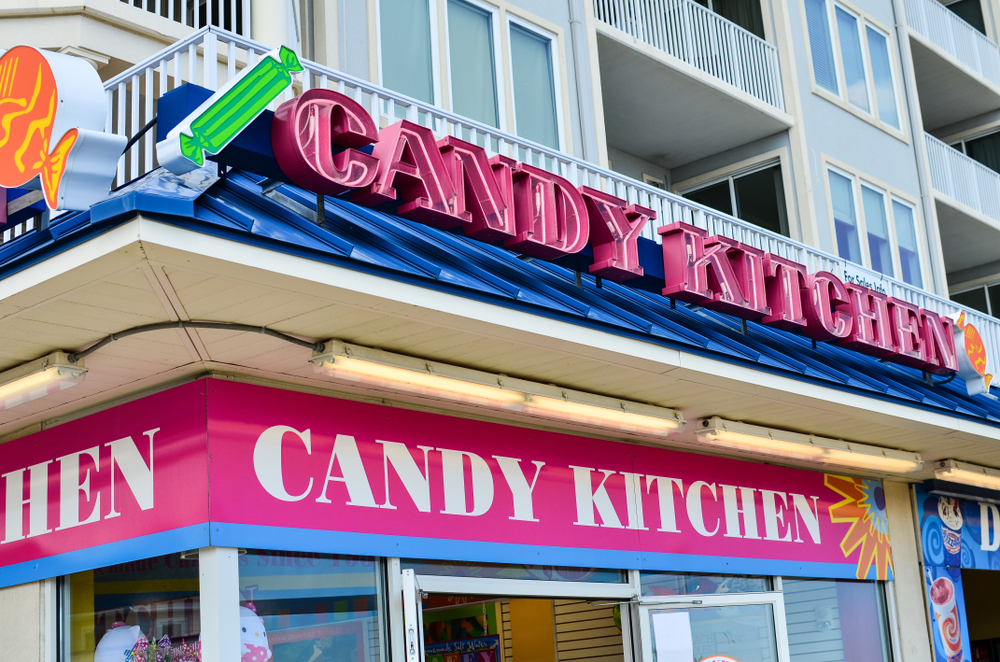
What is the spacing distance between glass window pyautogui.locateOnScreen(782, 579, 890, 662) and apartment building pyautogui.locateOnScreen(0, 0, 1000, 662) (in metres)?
0.04

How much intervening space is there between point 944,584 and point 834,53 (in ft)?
26.5

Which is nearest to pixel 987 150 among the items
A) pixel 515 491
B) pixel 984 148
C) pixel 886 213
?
pixel 984 148

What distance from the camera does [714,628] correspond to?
35.1ft

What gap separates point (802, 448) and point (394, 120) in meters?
5.21

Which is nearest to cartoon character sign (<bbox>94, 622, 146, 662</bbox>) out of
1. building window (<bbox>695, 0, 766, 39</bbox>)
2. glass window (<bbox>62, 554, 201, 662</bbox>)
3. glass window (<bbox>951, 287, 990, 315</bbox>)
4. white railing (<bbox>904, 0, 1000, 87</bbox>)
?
glass window (<bbox>62, 554, 201, 662</bbox>)

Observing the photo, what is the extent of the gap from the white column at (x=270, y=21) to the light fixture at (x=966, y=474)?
28.1ft

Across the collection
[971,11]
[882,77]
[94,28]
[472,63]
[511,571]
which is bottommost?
[511,571]

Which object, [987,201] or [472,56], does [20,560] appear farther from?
[987,201]

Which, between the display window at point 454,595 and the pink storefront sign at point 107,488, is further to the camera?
the display window at point 454,595

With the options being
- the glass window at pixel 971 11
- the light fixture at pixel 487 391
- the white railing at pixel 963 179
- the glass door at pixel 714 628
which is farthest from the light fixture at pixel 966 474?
the glass window at pixel 971 11

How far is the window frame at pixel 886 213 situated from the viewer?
16.4 meters

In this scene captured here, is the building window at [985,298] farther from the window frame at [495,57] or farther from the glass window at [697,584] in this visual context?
the window frame at [495,57]

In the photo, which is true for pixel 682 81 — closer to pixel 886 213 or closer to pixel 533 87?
pixel 533 87

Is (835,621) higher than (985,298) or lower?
lower
